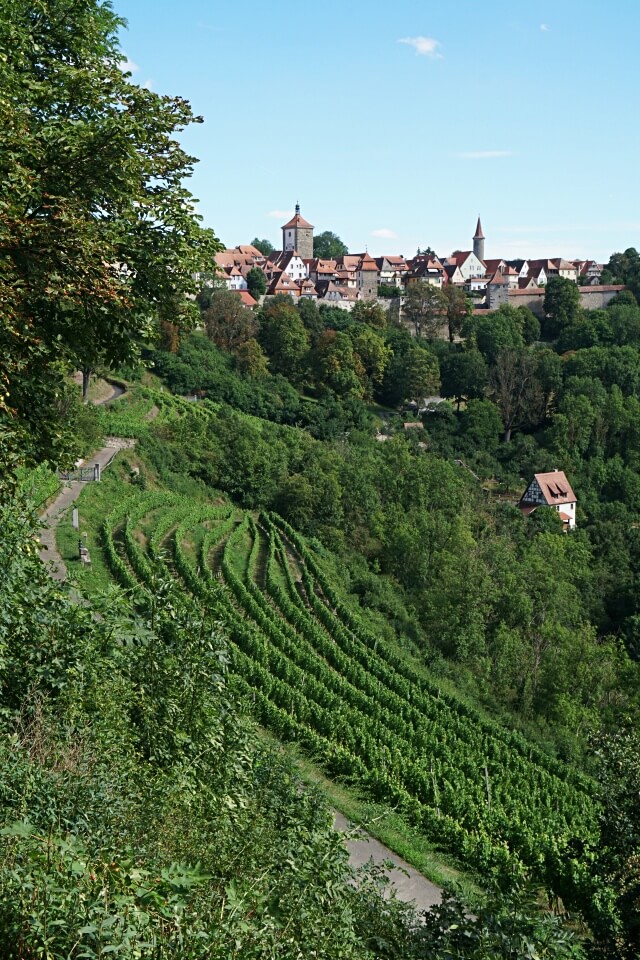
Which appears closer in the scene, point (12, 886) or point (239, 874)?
point (12, 886)

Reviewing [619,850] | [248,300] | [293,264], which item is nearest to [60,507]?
[619,850]

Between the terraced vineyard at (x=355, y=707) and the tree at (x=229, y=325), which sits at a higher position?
the tree at (x=229, y=325)

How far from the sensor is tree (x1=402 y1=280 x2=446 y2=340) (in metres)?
78.3

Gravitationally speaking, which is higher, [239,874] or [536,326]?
[536,326]

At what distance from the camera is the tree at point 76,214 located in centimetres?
858

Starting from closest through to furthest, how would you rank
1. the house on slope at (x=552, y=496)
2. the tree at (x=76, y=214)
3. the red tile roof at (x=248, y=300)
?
the tree at (x=76, y=214)
the house on slope at (x=552, y=496)
the red tile roof at (x=248, y=300)

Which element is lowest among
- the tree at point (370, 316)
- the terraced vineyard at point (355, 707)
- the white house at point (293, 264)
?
Answer: the terraced vineyard at point (355, 707)

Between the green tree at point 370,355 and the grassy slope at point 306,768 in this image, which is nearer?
the grassy slope at point 306,768

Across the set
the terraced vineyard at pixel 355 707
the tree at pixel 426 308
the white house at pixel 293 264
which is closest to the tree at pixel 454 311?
the tree at pixel 426 308

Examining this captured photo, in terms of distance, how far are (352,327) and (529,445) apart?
15662 millimetres

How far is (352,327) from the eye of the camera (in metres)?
66.6

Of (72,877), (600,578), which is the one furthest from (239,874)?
(600,578)

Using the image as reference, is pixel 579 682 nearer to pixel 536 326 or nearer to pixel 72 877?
pixel 72 877

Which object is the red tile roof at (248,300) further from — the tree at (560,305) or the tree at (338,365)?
the tree at (560,305)
